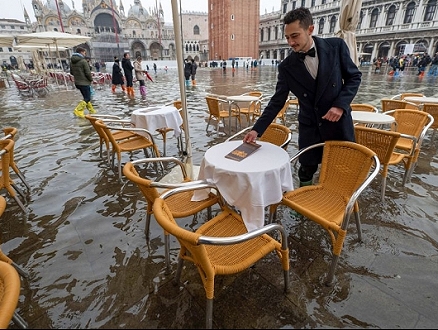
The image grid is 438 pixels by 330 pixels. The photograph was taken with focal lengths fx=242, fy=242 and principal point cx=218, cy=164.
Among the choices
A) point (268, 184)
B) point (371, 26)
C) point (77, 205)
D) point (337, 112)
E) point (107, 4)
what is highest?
point (107, 4)

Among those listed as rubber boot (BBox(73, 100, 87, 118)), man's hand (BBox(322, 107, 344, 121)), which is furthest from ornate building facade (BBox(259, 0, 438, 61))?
man's hand (BBox(322, 107, 344, 121))

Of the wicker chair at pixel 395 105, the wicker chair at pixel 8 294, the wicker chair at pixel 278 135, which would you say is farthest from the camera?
the wicker chair at pixel 395 105

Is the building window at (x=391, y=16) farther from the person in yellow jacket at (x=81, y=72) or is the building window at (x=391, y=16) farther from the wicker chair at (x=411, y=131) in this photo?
the person in yellow jacket at (x=81, y=72)

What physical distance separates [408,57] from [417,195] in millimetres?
33606

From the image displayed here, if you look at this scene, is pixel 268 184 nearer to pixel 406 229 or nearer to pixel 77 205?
pixel 406 229

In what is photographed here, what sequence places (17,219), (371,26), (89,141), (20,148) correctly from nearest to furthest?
1. (17,219)
2. (20,148)
3. (89,141)
4. (371,26)

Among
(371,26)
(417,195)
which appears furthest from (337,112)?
(371,26)

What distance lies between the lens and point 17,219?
2.74 meters

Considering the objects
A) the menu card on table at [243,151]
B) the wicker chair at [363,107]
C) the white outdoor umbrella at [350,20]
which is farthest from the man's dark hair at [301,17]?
the white outdoor umbrella at [350,20]

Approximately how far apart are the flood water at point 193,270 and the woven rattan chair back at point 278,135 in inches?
33.1

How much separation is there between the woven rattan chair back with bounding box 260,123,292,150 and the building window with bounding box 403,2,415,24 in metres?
47.9

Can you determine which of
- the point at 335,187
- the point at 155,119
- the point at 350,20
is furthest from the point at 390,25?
the point at 335,187

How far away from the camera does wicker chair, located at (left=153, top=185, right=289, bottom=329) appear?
115 centimetres

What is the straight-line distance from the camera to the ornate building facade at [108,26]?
196ft
